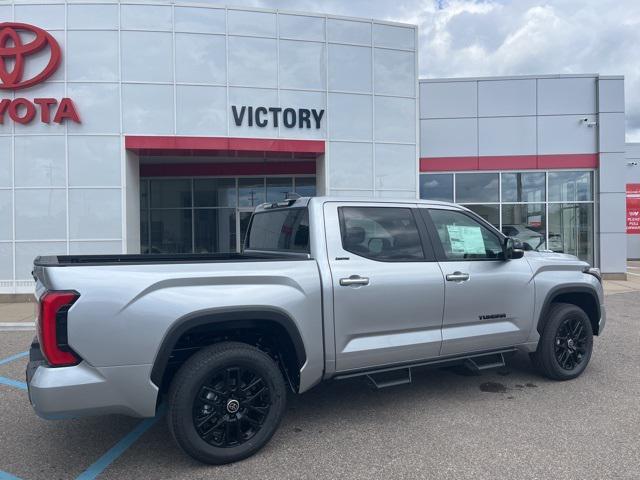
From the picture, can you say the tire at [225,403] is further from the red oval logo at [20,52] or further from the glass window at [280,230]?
the red oval logo at [20,52]

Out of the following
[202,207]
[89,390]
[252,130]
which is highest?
[252,130]

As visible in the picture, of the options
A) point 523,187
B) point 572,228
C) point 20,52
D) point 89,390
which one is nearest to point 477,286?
point 89,390

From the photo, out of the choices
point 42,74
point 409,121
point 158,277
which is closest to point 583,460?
point 158,277

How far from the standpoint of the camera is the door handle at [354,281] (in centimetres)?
361

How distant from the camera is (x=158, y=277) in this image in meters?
3.03

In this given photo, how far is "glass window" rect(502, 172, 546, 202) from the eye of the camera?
48.4ft

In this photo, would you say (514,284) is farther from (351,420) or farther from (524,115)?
(524,115)

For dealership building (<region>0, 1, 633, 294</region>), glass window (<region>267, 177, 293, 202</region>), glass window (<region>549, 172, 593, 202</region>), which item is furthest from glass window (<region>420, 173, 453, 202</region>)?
glass window (<region>267, 177, 293, 202</region>)

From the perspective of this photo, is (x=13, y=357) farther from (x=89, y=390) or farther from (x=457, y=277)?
(x=457, y=277)

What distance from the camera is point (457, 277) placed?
411 cm

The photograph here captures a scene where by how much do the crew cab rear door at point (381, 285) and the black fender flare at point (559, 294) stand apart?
1.35 metres

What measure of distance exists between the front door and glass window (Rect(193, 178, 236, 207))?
11912mm

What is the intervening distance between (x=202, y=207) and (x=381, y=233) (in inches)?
491

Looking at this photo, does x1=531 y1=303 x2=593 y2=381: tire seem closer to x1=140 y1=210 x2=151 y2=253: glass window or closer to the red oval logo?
the red oval logo
